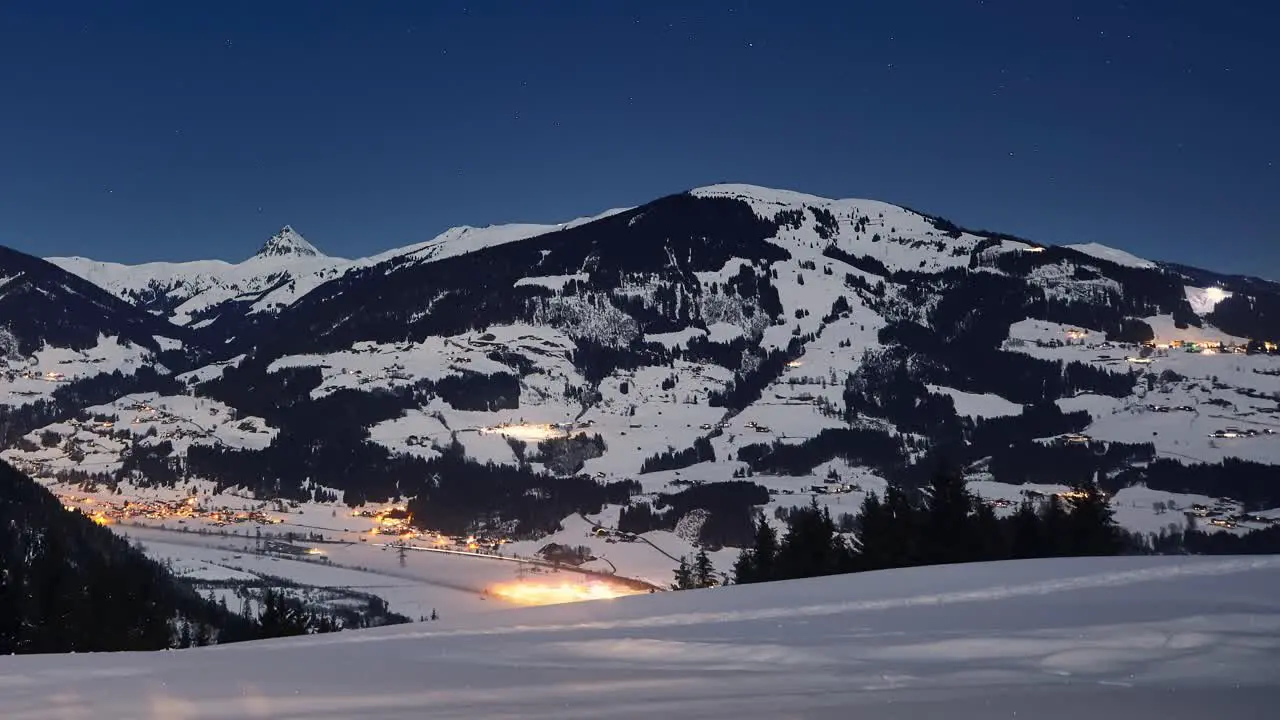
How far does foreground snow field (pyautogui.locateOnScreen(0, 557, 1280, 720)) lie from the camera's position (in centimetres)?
884

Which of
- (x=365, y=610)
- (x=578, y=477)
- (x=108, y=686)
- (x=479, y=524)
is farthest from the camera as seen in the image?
(x=578, y=477)

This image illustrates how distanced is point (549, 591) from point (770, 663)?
91883 mm

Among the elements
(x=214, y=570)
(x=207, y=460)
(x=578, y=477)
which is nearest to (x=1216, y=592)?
(x=214, y=570)

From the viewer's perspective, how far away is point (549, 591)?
99.8 meters

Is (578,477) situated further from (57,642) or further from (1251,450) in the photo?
(57,642)

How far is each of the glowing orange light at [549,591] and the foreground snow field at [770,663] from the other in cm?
7926

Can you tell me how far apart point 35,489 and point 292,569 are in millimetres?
39263

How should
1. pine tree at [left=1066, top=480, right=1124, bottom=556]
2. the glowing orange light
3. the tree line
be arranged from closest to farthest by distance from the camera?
pine tree at [left=1066, top=480, right=1124, bottom=556], the tree line, the glowing orange light

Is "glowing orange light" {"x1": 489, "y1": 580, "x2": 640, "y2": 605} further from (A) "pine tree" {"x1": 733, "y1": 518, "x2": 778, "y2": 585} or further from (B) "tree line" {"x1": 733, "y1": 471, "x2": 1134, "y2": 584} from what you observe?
(B) "tree line" {"x1": 733, "y1": 471, "x2": 1134, "y2": 584}

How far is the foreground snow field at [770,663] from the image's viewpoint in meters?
8.84

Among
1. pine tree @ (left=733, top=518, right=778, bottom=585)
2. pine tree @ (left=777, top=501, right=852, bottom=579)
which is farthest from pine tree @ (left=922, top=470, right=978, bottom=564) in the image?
pine tree @ (left=733, top=518, right=778, bottom=585)

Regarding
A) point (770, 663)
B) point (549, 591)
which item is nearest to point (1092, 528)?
point (770, 663)

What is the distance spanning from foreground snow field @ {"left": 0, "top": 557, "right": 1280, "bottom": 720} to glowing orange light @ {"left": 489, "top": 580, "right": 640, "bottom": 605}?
79259mm

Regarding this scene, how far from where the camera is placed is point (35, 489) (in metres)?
124
